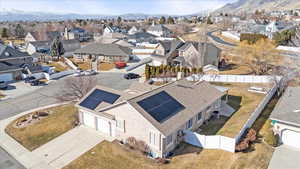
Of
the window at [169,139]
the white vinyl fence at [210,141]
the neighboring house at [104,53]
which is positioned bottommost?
the white vinyl fence at [210,141]

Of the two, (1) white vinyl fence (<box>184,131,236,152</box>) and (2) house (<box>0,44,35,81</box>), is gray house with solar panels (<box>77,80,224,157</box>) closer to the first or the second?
(1) white vinyl fence (<box>184,131,236,152</box>)

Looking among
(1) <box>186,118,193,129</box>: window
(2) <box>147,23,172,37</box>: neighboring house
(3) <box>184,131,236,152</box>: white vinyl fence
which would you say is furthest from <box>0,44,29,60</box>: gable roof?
(2) <box>147,23,172,37</box>: neighboring house

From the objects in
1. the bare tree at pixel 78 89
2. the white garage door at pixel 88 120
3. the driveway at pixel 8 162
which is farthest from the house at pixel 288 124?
the driveway at pixel 8 162

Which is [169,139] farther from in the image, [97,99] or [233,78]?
[233,78]

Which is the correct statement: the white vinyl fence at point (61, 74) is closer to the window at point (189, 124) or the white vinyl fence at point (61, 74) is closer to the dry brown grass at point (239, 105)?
the window at point (189, 124)

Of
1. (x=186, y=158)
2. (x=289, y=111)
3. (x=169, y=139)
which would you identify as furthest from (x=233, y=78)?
(x=169, y=139)
